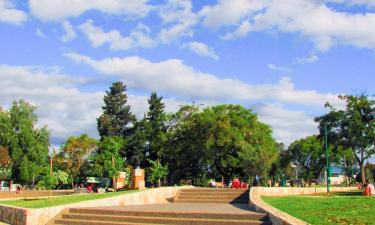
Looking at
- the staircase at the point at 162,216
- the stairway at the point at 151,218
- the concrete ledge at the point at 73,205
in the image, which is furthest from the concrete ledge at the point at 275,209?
the concrete ledge at the point at 73,205

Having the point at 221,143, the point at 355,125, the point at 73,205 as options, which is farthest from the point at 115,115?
the point at 73,205

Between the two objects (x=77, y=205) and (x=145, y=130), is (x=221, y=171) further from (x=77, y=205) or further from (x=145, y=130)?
(x=77, y=205)

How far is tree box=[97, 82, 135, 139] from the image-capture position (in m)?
72.9

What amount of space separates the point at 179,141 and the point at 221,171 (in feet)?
19.5

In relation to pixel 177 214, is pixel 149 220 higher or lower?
lower

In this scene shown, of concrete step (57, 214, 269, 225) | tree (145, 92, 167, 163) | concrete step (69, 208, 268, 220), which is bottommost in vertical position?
concrete step (57, 214, 269, 225)

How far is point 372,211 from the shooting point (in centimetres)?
1300

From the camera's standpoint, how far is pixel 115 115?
75125 millimetres

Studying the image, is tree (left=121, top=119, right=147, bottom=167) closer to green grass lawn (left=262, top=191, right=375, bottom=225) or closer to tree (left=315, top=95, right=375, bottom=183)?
tree (left=315, top=95, right=375, bottom=183)

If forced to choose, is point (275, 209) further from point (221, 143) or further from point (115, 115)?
point (115, 115)

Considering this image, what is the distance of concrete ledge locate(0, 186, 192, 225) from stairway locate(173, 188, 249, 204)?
90cm

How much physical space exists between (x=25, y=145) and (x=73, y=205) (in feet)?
155

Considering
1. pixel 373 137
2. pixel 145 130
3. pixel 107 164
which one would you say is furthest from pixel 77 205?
pixel 145 130

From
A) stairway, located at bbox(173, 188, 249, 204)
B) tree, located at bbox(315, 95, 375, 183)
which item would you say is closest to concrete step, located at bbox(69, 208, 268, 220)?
stairway, located at bbox(173, 188, 249, 204)
